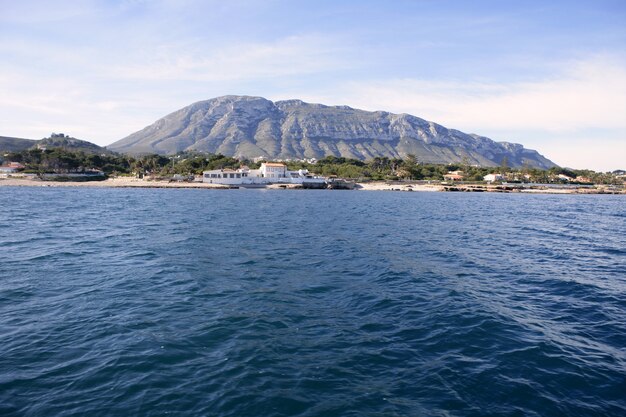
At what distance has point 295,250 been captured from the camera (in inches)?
1053

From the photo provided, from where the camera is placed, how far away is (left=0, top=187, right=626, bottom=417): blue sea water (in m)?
9.27

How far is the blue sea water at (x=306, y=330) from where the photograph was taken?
927 cm

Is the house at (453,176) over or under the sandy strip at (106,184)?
over

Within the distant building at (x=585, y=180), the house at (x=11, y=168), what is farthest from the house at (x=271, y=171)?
the distant building at (x=585, y=180)

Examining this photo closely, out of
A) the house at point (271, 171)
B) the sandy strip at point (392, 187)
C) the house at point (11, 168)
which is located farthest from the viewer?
the house at point (271, 171)

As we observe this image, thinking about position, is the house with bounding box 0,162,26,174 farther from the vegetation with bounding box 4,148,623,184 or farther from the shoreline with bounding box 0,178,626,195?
the shoreline with bounding box 0,178,626,195

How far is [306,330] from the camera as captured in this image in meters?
13.2

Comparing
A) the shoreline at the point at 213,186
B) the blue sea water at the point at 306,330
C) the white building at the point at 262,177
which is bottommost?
the blue sea water at the point at 306,330

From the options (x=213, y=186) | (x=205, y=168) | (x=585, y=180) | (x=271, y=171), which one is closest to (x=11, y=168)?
(x=205, y=168)

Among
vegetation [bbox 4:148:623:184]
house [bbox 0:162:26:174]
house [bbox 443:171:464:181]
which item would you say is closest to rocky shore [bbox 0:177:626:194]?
vegetation [bbox 4:148:623:184]

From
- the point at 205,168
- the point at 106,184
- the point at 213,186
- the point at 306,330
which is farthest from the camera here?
the point at 205,168

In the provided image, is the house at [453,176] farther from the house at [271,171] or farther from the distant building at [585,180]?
the house at [271,171]

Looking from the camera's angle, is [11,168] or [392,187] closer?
[392,187]

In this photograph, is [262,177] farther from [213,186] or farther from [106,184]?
[106,184]
